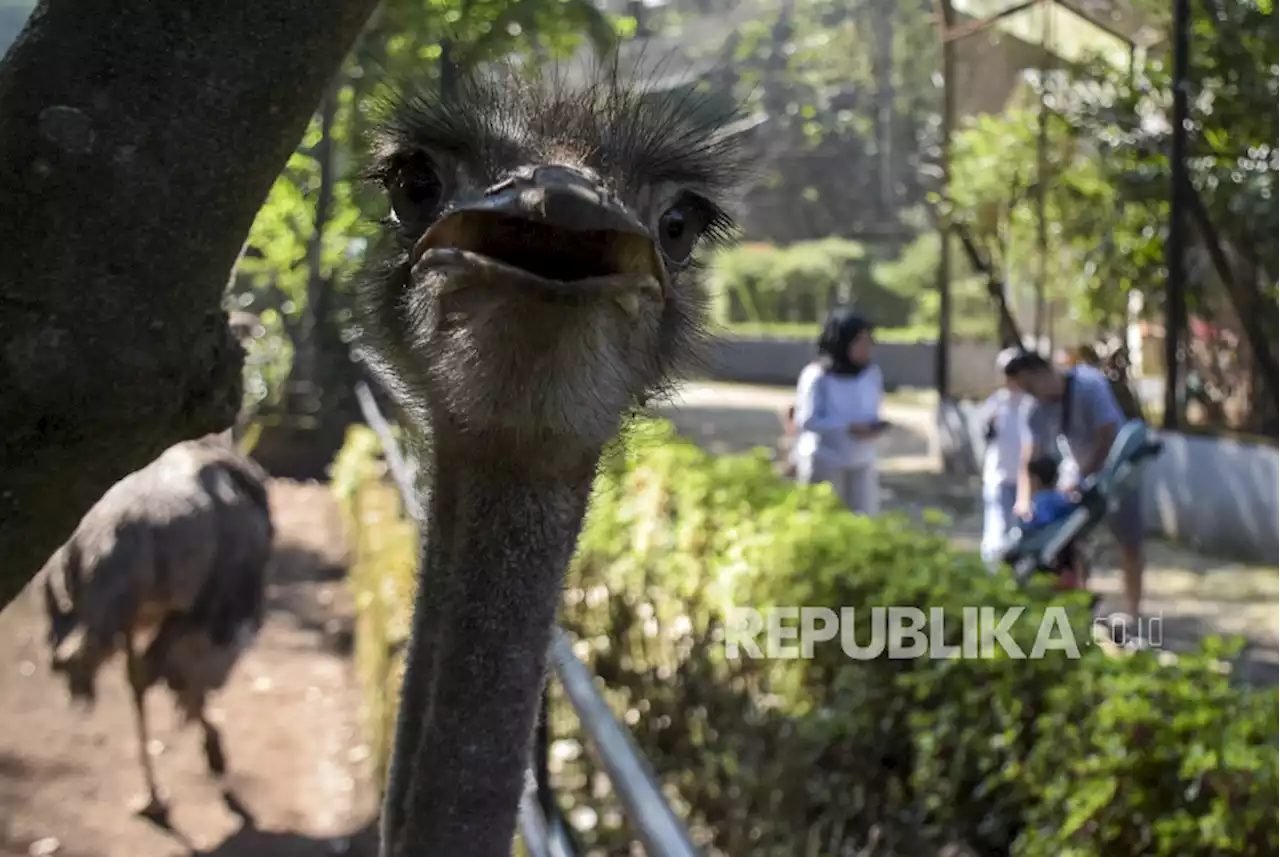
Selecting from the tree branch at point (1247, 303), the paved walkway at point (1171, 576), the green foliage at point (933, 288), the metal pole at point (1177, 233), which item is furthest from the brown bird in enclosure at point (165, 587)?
the green foliage at point (933, 288)

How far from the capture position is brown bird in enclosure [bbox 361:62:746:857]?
1254mm

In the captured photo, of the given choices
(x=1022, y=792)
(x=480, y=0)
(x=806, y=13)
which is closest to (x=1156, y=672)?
(x=1022, y=792)

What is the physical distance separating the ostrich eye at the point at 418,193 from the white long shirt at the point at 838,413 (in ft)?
14.2

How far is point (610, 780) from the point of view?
1689 mm

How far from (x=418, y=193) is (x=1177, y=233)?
7572mm

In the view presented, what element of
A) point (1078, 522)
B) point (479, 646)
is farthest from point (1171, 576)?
point (479, 646)

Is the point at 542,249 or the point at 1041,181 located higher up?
the point at 1041,181

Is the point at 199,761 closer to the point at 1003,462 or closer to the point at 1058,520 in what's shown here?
the point at 1058,520

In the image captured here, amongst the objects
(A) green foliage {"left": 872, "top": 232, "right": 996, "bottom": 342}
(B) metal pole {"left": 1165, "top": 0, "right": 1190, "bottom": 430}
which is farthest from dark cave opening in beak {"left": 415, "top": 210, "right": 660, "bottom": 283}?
(A) green foliage {"left": 872, "top": 232, "right": 996, "bottom": 342}

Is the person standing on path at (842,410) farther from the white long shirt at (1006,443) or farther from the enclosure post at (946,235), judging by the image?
the enclosure post at (946,235)

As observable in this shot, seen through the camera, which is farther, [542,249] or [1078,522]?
[1078,522]

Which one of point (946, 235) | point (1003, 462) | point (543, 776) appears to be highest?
point (946, 235)

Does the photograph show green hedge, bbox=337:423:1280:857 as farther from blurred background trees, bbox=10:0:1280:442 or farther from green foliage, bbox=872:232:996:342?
green foliage, bbox=872:232:996:342

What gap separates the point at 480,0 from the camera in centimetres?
490
